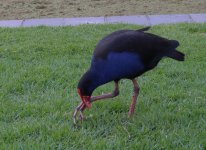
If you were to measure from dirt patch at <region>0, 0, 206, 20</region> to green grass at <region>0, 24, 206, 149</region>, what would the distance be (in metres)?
2.41

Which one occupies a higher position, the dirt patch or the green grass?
the green grass

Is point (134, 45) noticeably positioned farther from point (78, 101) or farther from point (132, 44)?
point (78, 101)

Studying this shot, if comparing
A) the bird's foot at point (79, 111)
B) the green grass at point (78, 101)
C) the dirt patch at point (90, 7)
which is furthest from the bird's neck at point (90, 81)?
the dirt patch at point (90, 7)

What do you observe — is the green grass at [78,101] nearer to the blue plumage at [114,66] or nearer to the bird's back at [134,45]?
the blue plumage at [114,66]

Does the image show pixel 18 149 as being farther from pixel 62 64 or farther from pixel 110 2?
pixel 110 2

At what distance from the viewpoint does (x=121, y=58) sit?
4.43 meters

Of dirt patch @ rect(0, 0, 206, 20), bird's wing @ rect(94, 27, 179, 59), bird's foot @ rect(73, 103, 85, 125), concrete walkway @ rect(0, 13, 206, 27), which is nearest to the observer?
bird's wing @ rect(94, 27, 179, 59)

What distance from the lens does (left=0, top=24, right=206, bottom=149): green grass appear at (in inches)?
171

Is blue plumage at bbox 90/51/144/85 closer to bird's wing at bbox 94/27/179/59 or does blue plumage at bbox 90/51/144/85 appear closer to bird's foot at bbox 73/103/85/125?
bird's wing at bbox 94/27/179/59

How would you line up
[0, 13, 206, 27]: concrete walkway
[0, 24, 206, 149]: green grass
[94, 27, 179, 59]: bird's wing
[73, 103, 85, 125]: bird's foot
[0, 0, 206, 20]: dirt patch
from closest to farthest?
[0, 24, 206, 149]: green grass < [94, 27, 179, 59]: bird's wing < [73, 103, 85, 125]: bird's foot < [0, 13, 206, 27]: concrete walkway < [0, 0, 206, 20]: dirt patch

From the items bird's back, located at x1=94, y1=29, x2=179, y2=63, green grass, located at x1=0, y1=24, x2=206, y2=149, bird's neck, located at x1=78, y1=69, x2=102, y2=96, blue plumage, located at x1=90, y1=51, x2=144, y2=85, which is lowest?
green grass, located at x1=0, y1=24, x2=206, y2=149

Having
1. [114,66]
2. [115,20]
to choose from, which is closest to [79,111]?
[114,66]

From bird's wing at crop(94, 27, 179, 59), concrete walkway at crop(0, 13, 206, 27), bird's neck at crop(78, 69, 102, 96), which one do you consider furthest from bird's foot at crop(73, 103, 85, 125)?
concrete walkway at crop(0, 13, 206, 27)

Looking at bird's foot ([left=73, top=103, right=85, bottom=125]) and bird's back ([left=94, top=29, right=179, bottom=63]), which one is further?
bird's foot ([left=73, top=103, right=85, bottom=125])
